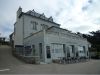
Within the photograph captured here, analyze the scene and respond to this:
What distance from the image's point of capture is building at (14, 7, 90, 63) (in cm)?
1811

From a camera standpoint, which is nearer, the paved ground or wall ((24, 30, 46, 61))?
the paved ground

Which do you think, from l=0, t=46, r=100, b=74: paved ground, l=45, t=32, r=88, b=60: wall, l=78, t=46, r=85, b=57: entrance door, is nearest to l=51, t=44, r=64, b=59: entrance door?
l=45, t=32, r=88, b=60: wall

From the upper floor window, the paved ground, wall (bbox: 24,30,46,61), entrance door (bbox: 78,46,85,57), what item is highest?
the upper floor window

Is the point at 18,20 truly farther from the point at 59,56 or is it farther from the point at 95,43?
the point at 95,43

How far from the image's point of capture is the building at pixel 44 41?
59.4 ft

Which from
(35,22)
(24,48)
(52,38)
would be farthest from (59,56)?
(35,22)

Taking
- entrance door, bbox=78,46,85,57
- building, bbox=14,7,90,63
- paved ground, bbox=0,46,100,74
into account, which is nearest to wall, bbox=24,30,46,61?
building, bbox=14,7,90,63

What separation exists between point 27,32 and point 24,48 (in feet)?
12.6

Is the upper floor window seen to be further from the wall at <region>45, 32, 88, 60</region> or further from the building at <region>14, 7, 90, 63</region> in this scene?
the wall at <region>45, 32, 88, 60</region>

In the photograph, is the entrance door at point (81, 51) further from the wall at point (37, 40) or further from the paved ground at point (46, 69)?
the paved ground at point (46, 69)

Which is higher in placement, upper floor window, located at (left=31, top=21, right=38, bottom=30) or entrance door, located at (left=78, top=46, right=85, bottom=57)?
upper floor window, located at (left=31, top=21, right=38, bottom=30)

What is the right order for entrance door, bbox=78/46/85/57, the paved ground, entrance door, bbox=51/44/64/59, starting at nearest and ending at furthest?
the paved ground, entrance door, bbox=51/44/64/59, entrance door, bbox=78/46/85/57

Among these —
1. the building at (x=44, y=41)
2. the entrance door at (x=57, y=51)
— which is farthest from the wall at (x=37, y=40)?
the entrance door at (x=57, y=51)

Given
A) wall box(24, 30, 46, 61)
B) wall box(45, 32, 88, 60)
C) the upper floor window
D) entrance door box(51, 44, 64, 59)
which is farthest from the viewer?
the upper floor window
